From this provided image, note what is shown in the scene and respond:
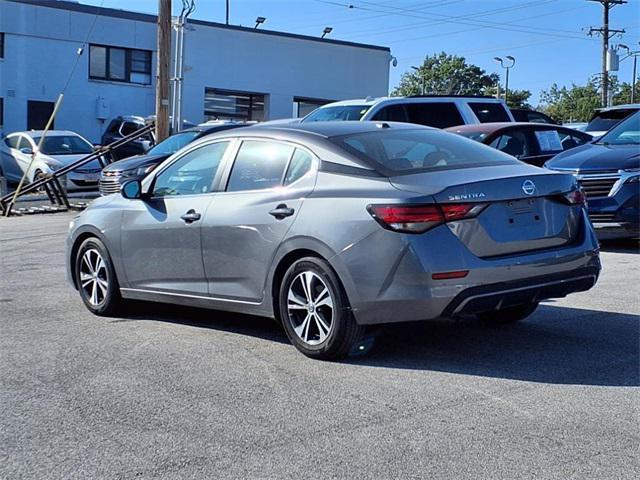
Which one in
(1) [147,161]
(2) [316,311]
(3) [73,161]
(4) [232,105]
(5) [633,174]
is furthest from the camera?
(4) [232,105]

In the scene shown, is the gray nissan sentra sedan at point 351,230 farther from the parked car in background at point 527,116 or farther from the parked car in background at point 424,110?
the parked car in background at point 527,116

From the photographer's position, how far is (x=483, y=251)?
18.1 ft

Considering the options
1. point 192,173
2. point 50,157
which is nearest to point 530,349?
point 192,173

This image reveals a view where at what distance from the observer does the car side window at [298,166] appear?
6.16 metres

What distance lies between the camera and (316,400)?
16.6 ft

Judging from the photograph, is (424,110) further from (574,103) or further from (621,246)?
(574,103)

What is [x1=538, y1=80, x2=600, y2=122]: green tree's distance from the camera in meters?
75.6

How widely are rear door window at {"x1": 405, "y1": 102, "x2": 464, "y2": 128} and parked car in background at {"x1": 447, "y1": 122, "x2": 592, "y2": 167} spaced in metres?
2.59

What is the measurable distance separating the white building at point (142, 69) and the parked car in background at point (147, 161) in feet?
53.9

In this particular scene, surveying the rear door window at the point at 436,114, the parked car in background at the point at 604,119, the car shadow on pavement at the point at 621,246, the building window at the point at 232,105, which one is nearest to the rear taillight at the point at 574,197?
the car shadow on pavement at the point at 621,246

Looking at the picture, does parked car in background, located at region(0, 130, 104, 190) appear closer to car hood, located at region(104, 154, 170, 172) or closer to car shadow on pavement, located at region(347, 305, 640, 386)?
car hood, located at region(104, 154, 170, 172)

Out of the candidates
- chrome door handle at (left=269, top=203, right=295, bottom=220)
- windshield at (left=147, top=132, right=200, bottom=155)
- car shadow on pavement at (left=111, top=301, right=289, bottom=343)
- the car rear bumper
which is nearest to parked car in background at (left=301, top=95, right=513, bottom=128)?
windshield at (left=147, top=132, right=200, bottom=155)

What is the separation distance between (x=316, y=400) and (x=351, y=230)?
114cm

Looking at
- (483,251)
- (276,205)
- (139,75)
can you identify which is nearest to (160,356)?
(276,205)
